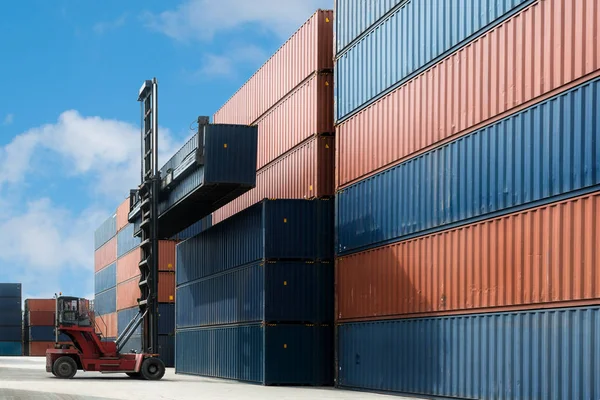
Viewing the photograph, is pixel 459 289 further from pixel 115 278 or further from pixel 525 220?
pixel 115 278

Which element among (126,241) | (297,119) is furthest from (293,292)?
(126,241)

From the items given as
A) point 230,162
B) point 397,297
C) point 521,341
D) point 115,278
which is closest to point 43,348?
point 115,278

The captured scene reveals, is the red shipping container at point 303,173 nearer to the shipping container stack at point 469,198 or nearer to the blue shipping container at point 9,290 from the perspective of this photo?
the shipping container stack at point 469,198

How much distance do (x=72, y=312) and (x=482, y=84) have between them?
65.7ft

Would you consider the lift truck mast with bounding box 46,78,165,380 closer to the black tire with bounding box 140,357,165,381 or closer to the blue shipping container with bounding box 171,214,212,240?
the black tire with bounding box 140,357,165,381

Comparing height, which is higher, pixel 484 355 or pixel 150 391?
pixel 484 355

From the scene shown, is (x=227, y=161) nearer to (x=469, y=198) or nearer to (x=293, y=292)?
(x=293, y=292)

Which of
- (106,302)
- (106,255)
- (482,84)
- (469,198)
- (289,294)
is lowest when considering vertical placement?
(106,302)

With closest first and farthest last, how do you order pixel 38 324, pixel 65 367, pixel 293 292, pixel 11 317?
pixel 293 292
pixel 65 367
pixel 11 317
pixel 38 324

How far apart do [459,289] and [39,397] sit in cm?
1091

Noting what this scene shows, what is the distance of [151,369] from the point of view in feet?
115

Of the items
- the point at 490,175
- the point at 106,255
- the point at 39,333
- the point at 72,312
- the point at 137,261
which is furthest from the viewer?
the point at 39,333

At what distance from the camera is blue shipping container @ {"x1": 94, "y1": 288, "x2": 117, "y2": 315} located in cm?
7375

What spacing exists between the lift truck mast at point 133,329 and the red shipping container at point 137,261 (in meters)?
17.6
